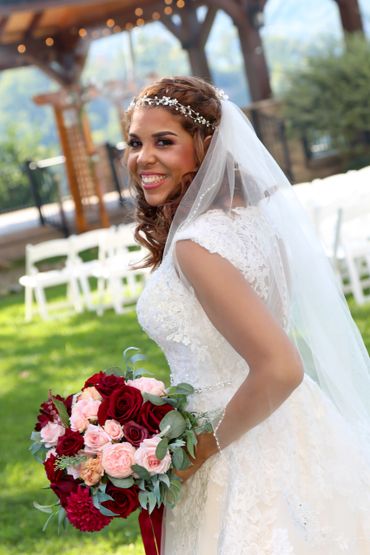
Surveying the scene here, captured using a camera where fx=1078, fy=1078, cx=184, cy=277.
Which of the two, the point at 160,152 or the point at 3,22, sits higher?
the point at 3,22

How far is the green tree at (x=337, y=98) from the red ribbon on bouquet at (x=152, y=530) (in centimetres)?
1802

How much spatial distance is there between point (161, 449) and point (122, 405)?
0.18 m

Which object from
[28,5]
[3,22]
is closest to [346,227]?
[28,5]

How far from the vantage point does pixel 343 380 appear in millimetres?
3113

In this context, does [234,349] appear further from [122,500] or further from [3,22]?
[3,22]

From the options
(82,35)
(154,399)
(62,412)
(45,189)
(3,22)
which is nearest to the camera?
(154,399)

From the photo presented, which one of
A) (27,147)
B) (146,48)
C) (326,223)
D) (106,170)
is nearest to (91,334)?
(326,223)

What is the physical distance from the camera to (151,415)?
2.72 meters

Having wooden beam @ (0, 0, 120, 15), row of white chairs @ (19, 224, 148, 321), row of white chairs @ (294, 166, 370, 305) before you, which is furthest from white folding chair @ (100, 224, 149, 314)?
wooden beam @ (0, 0, 120, 15)

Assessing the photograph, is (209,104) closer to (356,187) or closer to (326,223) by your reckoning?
(326,223)

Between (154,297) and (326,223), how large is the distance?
23.5 ft

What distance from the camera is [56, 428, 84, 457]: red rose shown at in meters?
2.75

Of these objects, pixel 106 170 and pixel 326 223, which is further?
pixel 106 170

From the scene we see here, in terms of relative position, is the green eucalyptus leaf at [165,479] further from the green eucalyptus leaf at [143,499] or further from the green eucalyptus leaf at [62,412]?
the green eucalyptus leaf at [62,412]
